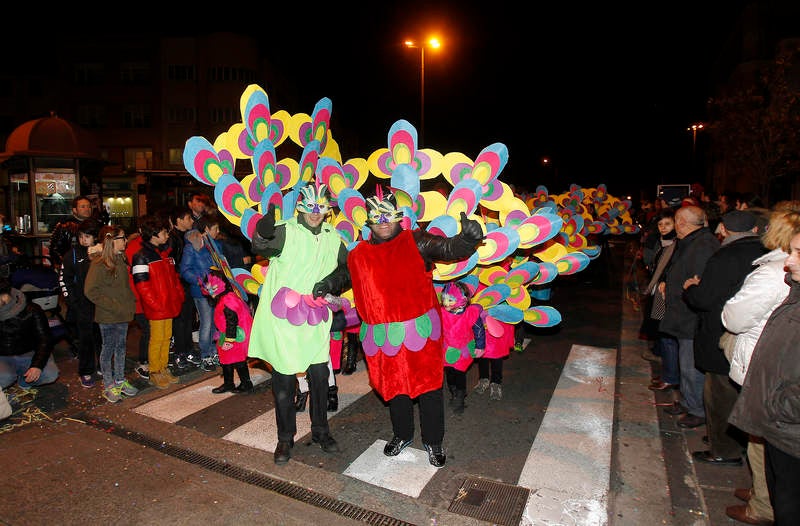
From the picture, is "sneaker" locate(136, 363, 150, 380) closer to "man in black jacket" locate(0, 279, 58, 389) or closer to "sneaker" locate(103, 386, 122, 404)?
"sneaker" locate(103, 386, 122, 404)

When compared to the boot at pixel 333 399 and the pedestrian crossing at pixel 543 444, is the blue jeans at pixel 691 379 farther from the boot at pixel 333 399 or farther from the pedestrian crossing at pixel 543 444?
the boot at pixel 333 399

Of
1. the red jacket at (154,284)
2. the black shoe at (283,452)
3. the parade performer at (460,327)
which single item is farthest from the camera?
the red jacket at (154,284)

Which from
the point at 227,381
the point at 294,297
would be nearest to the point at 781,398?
the point at 294,297

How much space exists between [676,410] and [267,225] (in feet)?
13.9

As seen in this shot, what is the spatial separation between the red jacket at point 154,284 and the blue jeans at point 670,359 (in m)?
5.29

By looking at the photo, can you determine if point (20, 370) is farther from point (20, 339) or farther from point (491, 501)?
point (491, 501)

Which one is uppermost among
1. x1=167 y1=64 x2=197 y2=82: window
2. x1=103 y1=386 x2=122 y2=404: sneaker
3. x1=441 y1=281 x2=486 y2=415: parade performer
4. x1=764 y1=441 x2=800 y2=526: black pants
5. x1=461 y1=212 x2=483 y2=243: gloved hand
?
x1=167 y1=64 x2=197 y2=82: window

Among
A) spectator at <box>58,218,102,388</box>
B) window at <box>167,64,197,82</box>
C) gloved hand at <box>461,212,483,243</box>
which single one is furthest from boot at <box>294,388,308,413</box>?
window at <box>167,64,197,82</box>

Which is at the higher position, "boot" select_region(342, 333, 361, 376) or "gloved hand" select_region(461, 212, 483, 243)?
"gloved hand" select_region(461, 212, 483, 243)

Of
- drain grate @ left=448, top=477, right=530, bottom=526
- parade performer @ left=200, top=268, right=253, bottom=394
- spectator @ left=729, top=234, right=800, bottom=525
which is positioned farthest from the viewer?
parade performer @ left=200, top=268, right=253, bottom=394

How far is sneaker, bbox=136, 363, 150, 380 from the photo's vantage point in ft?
19.7

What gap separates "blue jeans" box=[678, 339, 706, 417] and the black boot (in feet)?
6.71

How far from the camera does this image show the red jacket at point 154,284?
5488 millimetres

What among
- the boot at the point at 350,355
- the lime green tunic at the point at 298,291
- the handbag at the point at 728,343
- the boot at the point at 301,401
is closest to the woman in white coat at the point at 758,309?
the handbag at the point at 728,343
